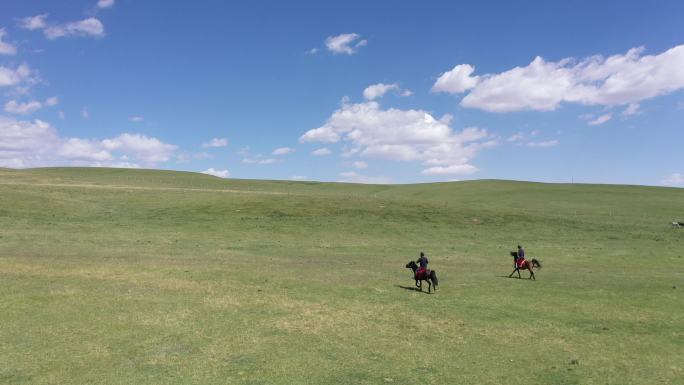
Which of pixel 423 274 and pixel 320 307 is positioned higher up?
pixel 423 274

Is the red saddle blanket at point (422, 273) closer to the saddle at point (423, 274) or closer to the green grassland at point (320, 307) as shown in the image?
the saddle at point (423, 274)

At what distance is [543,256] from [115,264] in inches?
1294

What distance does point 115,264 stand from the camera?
27844 millimetres

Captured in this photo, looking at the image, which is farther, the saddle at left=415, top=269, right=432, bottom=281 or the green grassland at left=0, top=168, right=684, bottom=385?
the saddle at left=415, top=269, right=432, bottom=281

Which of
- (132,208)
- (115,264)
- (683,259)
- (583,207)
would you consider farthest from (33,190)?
(583,207)

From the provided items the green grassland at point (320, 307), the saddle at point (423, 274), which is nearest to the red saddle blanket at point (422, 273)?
the saddle at point (423, 274)

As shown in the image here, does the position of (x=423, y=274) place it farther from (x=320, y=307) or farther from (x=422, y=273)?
(x=320, y=307)

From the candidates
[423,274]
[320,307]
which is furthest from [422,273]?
[320,307]

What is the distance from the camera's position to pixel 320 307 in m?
20.0

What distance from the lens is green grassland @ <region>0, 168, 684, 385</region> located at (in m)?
13.8

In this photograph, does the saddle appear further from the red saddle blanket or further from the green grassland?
the green grassland

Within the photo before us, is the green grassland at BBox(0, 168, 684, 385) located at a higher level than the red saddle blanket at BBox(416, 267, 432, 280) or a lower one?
lower

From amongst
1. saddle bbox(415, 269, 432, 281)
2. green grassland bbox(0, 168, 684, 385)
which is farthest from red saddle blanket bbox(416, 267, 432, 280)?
green grassland bbox(0, 168, 684, 385)

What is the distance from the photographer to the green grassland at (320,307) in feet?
45.3
